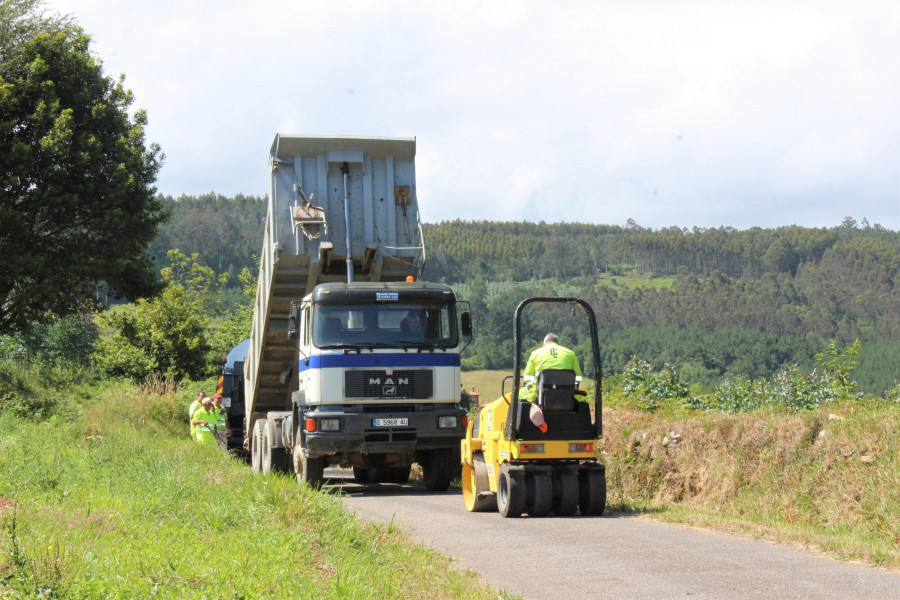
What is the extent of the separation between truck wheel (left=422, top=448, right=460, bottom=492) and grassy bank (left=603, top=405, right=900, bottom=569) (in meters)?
2.23

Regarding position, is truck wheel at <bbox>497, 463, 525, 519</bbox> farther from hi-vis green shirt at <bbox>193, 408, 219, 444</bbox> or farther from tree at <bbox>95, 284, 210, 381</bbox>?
tree at <bbox>95, 284, 210, 381</bbox>

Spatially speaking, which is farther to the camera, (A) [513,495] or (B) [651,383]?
(B) [651,383]

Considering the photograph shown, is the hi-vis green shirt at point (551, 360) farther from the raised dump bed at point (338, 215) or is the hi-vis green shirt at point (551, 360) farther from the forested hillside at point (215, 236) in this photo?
the forested hillside at point (215, 236)

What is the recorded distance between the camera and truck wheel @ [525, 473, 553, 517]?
10367 mm

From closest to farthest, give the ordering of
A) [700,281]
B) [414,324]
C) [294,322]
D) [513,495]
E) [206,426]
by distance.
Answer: [513,495], [414,324], [294,322], [206,426], [700,281]

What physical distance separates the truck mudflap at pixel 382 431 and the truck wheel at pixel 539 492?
9.14 feet

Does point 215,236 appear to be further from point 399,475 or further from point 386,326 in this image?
point 386,326

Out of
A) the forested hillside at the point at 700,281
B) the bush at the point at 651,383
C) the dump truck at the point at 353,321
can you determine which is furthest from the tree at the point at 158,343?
the forested hillside at the point at 700,281

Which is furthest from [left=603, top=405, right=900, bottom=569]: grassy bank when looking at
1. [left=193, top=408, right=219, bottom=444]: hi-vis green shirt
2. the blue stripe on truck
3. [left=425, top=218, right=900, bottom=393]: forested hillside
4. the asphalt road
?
[left=425, top=218, right=900, bottom=393]: forested hillside

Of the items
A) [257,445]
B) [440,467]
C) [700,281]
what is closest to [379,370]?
[440,467]

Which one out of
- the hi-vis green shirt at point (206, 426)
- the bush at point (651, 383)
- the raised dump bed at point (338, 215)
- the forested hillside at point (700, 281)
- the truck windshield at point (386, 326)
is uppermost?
the forested hillside at point (700, 281)

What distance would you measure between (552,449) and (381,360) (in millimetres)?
3169

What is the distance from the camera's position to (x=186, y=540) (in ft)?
23.4

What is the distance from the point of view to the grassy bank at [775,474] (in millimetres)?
9039
